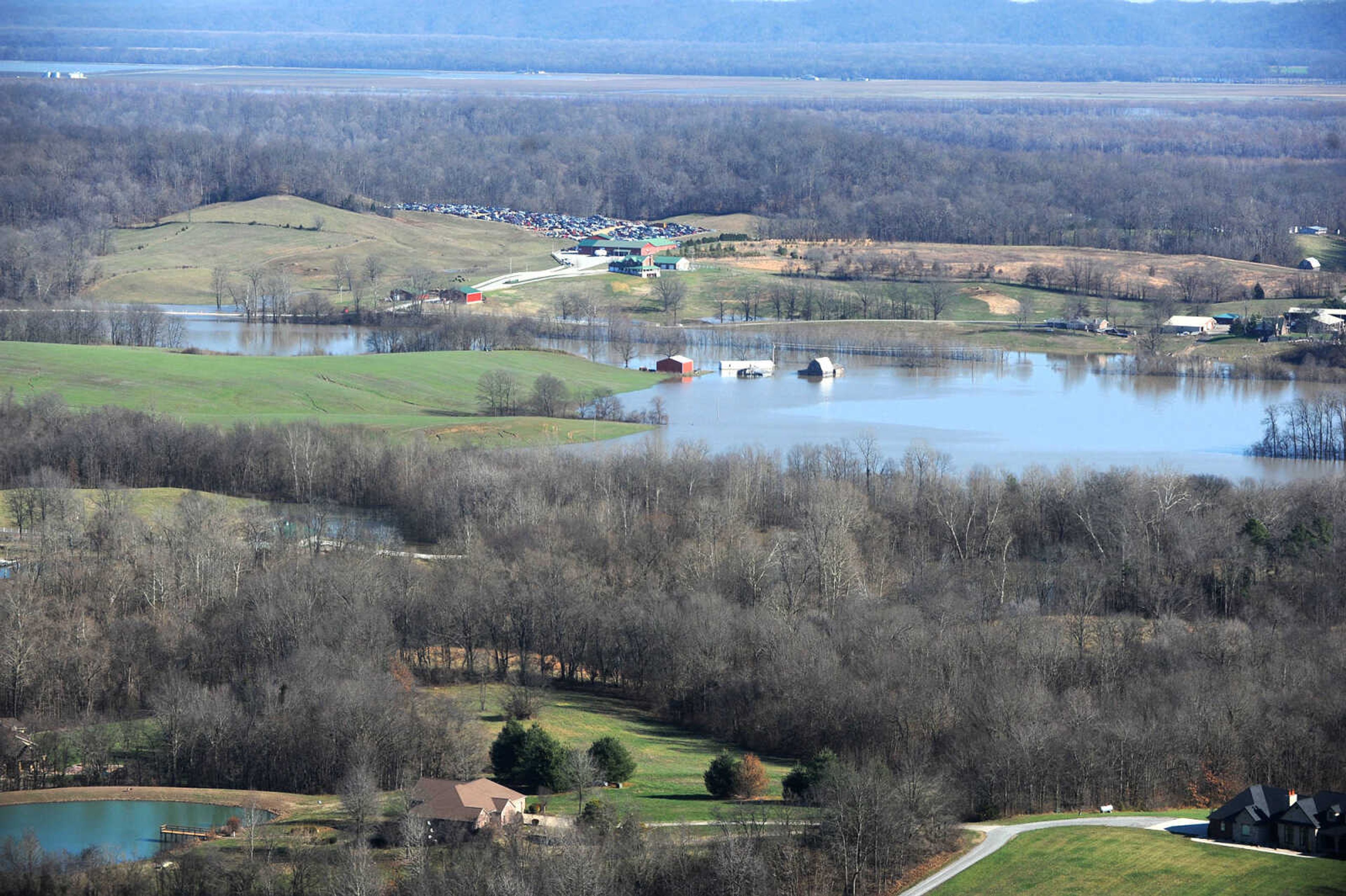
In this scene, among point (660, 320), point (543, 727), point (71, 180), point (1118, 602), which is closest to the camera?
point (543, 727)

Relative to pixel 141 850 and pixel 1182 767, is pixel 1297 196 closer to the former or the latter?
pixel 1182 767

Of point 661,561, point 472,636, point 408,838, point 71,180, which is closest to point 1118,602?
point 661,561

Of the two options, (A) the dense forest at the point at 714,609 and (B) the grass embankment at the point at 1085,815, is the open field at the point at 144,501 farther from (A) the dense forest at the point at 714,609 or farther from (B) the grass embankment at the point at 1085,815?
(B) the grass embankment at the point at 1085,815

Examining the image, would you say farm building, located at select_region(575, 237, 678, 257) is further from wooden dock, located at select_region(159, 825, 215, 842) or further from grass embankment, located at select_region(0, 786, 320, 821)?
wooden dock, located at select_region(159, 825, 215, 842)

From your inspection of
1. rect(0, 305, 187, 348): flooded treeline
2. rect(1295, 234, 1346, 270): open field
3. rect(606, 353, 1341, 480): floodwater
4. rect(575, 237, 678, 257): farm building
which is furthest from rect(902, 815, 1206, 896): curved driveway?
rect(1295, 234, 1346, 270): open field

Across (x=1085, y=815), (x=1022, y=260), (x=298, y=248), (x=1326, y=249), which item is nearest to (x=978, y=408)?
(x=1085, y=815)

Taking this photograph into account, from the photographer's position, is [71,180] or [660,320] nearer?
[660,320]

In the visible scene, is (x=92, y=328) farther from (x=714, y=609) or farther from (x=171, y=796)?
(x=171, y=796)

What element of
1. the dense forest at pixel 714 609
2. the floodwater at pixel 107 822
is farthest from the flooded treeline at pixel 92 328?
the floodwater at pixel 107 822
